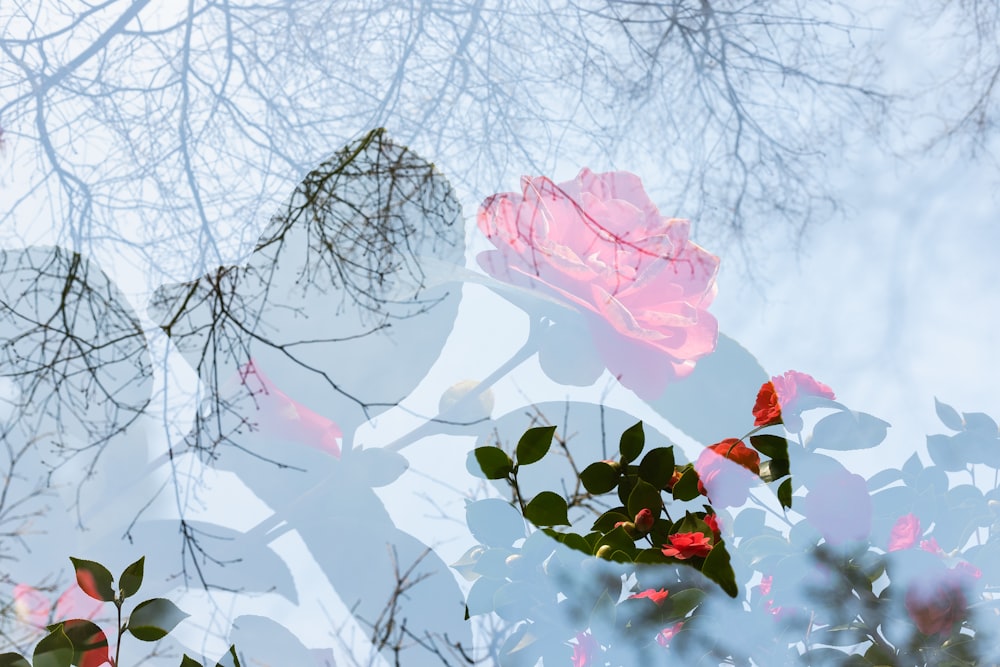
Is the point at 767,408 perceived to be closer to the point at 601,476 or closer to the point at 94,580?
the point at 601,476

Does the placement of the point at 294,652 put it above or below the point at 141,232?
below

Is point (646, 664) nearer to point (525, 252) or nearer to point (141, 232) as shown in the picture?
point (525, 252)

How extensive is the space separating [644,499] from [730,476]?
0.05 m

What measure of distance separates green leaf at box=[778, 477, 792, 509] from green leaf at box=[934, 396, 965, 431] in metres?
0.13

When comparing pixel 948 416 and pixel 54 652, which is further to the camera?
pixel 948 416

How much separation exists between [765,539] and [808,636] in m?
0.04

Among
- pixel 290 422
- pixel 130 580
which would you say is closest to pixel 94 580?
pixel 130 580

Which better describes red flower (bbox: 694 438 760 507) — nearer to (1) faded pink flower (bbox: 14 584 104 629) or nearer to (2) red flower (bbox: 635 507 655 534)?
(2) red flower (bbox: 635 507 655 534)

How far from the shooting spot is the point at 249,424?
0.43 metres

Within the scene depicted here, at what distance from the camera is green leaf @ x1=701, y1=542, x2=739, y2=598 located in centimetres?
31

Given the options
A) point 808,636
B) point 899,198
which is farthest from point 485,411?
point 899,198

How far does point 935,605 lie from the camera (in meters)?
0.31

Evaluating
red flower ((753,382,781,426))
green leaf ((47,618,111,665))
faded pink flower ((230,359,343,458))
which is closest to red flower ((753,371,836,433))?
red flower ((753,382,781,426))

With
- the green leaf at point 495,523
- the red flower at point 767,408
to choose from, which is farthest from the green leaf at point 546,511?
the red flower at point 767,408
